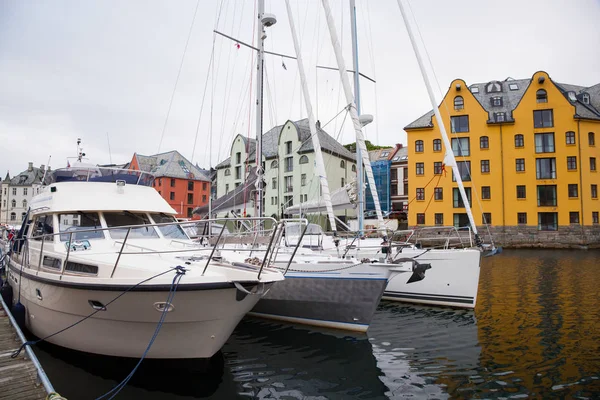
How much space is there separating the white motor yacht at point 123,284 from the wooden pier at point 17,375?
31.0 inches

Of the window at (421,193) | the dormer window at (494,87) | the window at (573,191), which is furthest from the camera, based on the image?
the dormer window at (494,87)

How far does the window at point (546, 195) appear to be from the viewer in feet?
119

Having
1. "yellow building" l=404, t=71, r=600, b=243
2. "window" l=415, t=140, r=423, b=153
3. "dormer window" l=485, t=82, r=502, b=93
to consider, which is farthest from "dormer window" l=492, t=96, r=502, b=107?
"window" l=415, t=140, r=423, b=153

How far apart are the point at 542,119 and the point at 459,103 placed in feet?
25.0

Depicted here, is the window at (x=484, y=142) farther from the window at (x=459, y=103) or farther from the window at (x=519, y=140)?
the window at (x=459, y=103)

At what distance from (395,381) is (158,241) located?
5189mm

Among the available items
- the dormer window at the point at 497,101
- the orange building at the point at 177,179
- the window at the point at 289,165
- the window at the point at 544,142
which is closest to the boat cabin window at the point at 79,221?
the window at the point at 289,165

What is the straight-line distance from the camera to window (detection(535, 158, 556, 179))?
120 feet

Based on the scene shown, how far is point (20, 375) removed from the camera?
17.5 ft

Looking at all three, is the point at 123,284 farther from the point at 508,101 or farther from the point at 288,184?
the point at 508,101

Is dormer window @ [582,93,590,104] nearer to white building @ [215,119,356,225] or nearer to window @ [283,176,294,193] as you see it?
white building @ [215,119,356,225]

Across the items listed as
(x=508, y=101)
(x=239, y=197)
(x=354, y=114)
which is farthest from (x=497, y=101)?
(x=354, y=114)

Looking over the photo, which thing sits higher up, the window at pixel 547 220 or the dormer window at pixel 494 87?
the dormer window at pixel 494 87

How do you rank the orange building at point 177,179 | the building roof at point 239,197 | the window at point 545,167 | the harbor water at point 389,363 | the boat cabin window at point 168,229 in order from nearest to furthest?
the harbor water at point 389,363, the boat cabin window at point 168,229, the building roof at point 239,197, the window at point 545,167, the orange building at point 177,179
